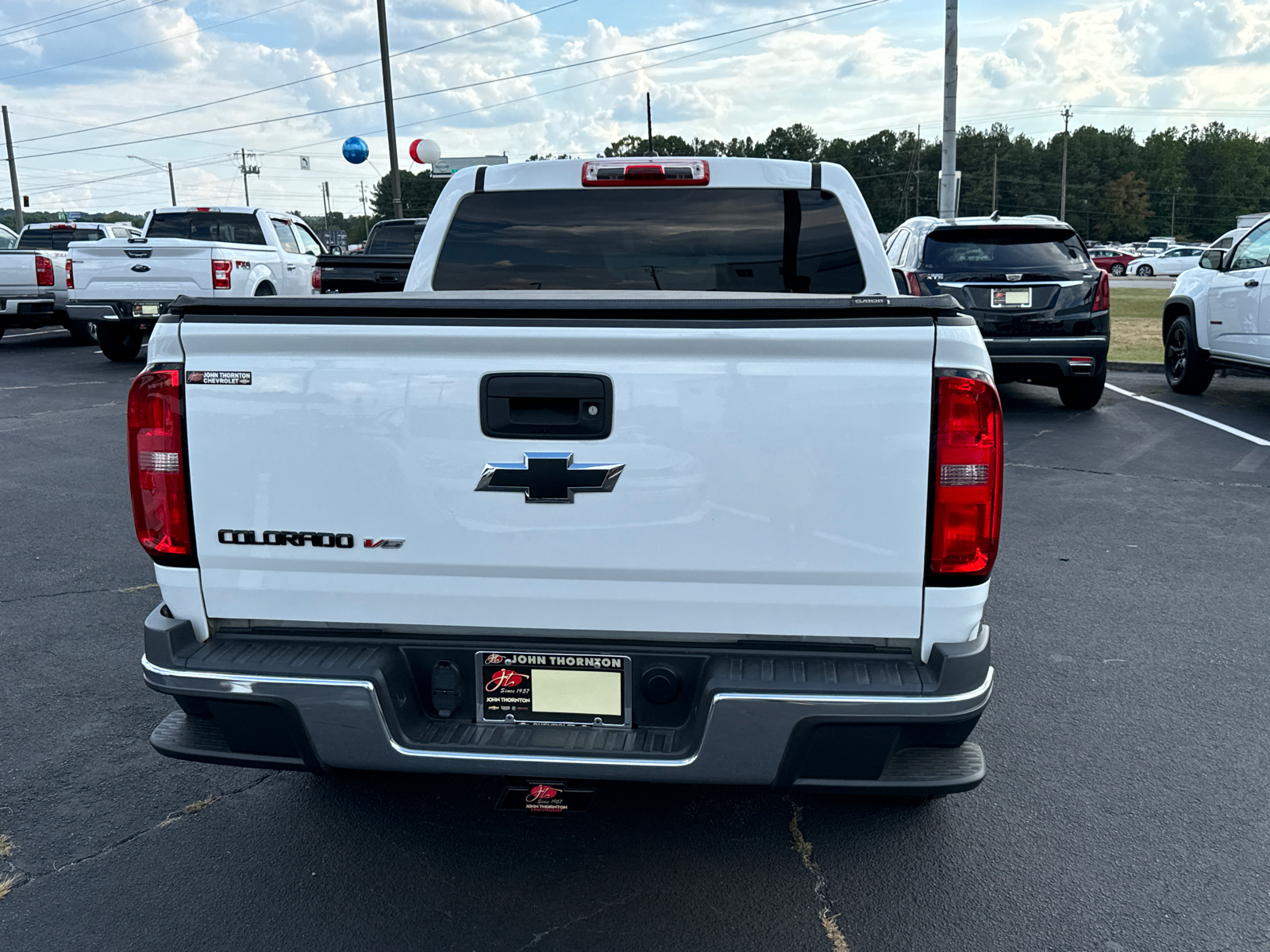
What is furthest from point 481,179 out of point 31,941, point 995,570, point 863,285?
point 995,570

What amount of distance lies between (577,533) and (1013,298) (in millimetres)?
8744

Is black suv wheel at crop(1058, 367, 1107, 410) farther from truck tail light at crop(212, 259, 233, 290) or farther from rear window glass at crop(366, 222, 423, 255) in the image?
rear window glass at crop(366, 222, 423, 255)

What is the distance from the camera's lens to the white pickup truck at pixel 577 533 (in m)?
2.38

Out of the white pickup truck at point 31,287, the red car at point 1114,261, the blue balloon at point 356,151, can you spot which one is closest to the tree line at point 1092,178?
the red car at point 1114,261

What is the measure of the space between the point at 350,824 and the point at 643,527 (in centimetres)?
154

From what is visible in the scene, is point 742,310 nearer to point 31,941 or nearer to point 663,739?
point 663,739

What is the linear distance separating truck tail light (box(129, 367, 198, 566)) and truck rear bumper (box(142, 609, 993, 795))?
8.3 inches

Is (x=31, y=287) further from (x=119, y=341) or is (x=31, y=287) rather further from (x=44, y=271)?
(x=119, y=341)

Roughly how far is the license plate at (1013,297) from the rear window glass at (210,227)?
36.8 ft

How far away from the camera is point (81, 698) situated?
4156 millimetres

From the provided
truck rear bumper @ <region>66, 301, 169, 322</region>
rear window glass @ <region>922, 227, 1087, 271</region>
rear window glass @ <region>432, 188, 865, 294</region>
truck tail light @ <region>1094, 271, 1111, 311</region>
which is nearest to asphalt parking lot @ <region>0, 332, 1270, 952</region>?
rear window glass @ <region>432, 188, 865, 294</region>

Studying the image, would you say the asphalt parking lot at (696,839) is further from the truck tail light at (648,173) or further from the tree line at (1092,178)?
the tree line at (1092,178)

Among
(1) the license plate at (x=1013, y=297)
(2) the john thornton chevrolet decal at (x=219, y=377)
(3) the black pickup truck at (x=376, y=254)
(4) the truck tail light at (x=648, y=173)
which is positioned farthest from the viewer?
(3) the black pickup truck at (x=376, y=254)

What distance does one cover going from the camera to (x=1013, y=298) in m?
10.1
